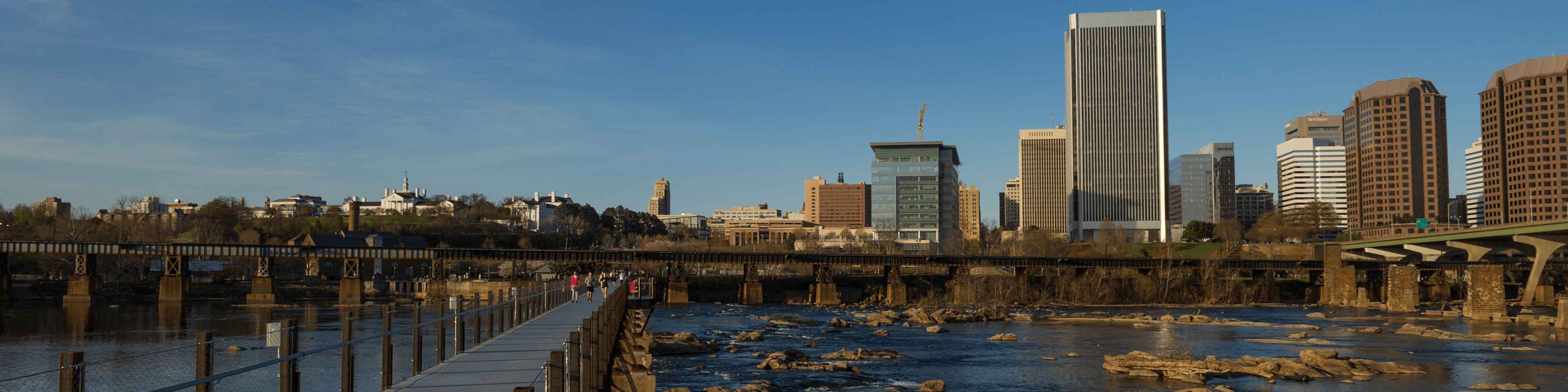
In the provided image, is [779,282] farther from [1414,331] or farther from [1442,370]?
[1442,370]

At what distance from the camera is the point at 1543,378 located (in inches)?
1550

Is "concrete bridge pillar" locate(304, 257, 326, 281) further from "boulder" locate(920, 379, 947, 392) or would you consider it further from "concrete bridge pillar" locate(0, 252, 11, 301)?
"boulder" locate(920, 379, 947, 392)

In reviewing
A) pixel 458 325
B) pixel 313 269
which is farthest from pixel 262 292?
pixel 458 325

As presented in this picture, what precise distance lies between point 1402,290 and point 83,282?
11862 cm

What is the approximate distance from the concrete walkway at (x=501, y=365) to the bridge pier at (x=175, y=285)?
8108 centimetres

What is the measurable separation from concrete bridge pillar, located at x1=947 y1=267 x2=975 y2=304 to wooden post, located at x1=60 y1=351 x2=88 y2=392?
92.3m

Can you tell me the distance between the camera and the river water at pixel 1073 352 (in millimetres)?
37406

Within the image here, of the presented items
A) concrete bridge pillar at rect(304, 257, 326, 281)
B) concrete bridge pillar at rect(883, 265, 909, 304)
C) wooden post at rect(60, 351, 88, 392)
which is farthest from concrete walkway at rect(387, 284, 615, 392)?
concrete bridge pillar at rect(304, 257, 326, 281)

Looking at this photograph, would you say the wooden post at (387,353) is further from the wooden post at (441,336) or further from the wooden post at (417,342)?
the wooden post at (441,336)

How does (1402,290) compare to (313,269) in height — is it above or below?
below

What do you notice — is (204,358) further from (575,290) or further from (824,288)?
(824,288)

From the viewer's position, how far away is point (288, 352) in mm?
12117

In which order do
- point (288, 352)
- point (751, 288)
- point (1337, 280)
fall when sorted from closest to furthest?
point (288, 352), point (751, 288), point (1337, 280)

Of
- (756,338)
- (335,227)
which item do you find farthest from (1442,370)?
(335,227)
